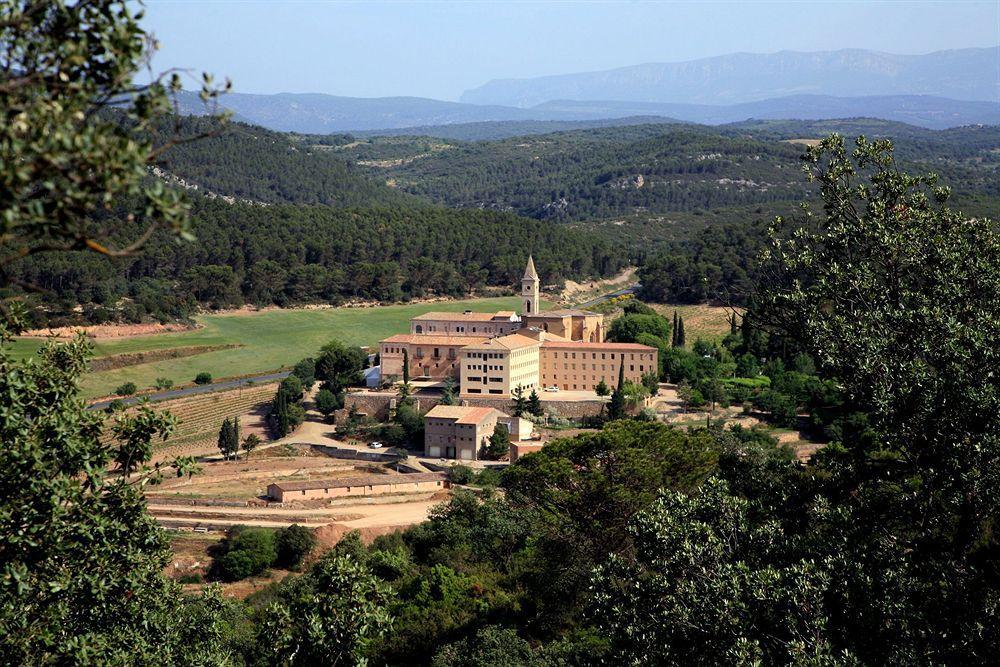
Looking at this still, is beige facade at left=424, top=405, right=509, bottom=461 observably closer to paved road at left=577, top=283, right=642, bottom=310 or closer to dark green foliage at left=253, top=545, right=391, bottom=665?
dark green foliage at left=253, top=545, right=391, bottom=665

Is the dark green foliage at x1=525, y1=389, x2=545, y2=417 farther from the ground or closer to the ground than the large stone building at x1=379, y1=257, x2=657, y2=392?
closer to the ground

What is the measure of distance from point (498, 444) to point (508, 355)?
228 inches

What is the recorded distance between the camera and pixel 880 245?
495 inches

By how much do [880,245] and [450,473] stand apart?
106 ft

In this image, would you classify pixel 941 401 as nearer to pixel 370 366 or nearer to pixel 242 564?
pixel 242 564

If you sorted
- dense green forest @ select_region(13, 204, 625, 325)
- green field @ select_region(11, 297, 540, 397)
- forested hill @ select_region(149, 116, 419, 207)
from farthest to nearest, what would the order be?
forested hill @ select_region(149, 116, 419, 207), dense green forest @ select_region(13, 204, 625, 325), green field @ select_region(11, 297, 540, 397)

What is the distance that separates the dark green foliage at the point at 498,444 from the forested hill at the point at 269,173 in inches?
3447

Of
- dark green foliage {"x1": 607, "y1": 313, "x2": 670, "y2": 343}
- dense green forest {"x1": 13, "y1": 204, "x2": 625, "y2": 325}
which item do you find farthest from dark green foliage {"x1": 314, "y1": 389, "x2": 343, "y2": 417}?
dense green forest {"x1": 13, "y1": 204, "x2": 625, "y2": 325}

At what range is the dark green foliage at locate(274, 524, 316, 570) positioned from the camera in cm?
3644

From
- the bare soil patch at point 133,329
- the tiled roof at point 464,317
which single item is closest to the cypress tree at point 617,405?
the tiled roof at point 464,317

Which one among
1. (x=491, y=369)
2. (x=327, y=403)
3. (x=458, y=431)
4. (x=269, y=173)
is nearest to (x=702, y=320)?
(x=491, y=369)

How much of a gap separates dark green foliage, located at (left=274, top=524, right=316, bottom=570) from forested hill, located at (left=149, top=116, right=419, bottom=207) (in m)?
93.6

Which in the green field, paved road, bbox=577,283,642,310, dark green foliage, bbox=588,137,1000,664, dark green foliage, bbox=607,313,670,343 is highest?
dark green foliage, bbox=588,137,1000,664

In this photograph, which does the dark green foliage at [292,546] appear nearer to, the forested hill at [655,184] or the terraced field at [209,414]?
the terraced field at [209,414]
